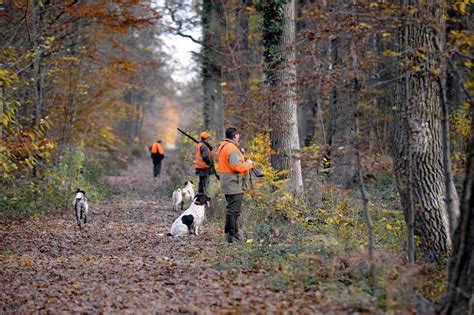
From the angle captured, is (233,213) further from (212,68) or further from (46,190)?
(212,68)

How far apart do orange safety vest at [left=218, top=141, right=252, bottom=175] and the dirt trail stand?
146 centimetres

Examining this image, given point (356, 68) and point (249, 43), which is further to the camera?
point (249, 43)

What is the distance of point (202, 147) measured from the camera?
14.8m

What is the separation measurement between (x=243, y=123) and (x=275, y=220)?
3439mm

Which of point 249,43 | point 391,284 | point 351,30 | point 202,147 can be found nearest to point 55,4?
point 202,147

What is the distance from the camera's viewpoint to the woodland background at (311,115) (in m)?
7.18

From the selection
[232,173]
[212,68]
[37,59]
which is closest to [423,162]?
[232,173]

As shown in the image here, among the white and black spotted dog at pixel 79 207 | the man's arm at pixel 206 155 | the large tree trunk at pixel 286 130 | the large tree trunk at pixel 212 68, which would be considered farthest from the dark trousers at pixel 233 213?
the large tree trunk at pixel 212 68

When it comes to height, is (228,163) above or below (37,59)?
below

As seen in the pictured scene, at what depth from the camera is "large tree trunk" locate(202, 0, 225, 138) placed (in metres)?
22.7

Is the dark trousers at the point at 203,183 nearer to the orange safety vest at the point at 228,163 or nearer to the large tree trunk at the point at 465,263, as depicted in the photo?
the orange safety vest at the point at 228,163

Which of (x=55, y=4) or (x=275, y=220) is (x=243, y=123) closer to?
(x=275, y=220)

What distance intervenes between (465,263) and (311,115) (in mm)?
21095

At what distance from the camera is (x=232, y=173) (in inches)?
435
